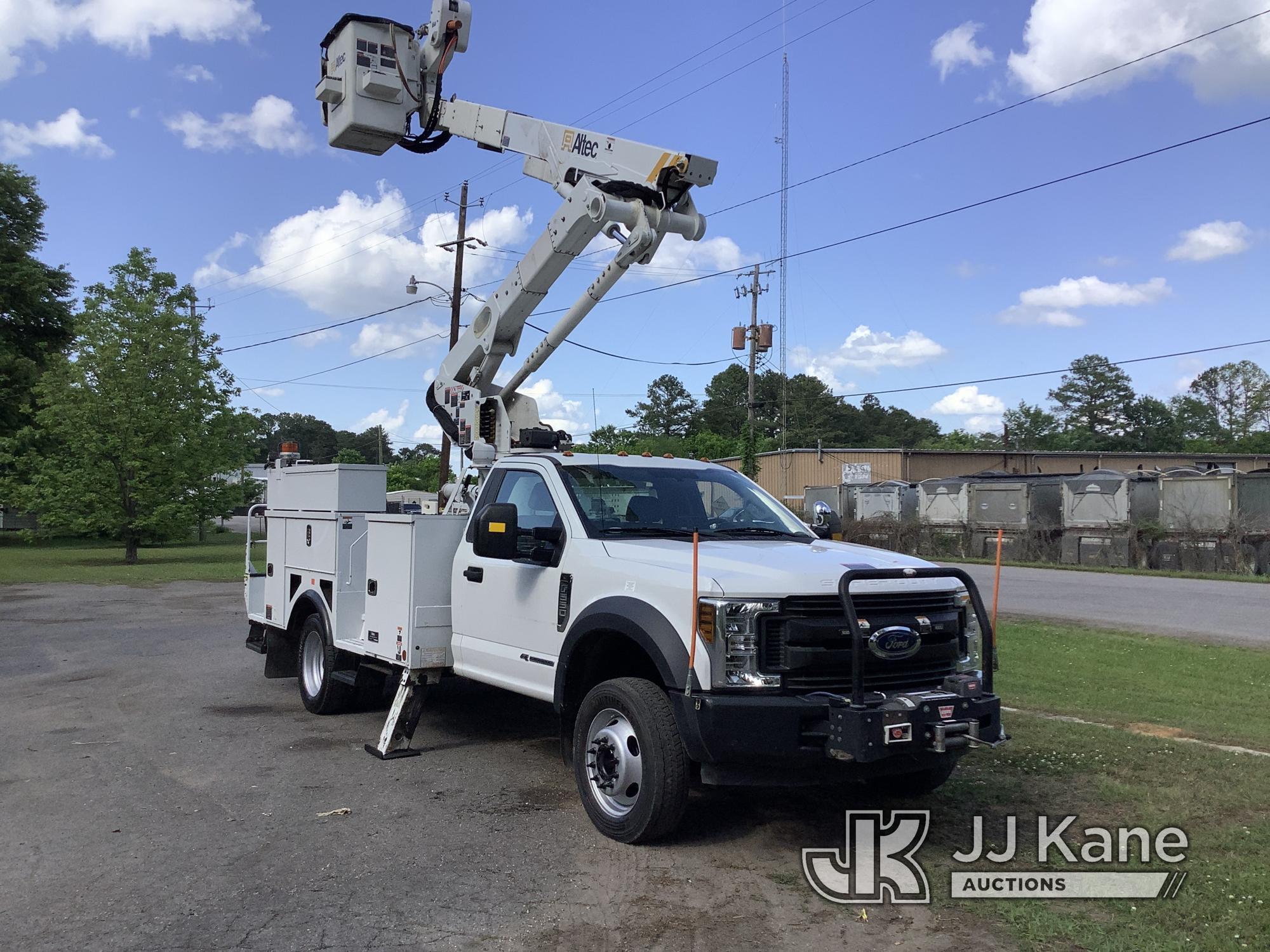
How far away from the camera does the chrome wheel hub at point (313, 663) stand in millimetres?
8648

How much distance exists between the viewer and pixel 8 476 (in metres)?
32.8

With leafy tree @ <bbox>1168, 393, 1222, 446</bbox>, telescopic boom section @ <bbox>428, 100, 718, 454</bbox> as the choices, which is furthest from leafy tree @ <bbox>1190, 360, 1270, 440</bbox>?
telescopic boom section @ <bbox>428, 100, 718, 454</bbox>

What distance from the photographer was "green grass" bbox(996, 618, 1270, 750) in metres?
8.37

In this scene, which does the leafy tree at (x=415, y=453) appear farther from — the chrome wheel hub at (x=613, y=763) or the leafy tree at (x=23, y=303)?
the chrome wheel hub at (x=613, y=763)

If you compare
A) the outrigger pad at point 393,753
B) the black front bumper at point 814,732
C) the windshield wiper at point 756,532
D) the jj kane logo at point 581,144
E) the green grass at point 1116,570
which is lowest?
the outrigger pad at point 393,753

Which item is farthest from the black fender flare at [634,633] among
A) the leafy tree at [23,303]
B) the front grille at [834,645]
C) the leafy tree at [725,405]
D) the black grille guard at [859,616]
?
the leafy tree at [725,405]

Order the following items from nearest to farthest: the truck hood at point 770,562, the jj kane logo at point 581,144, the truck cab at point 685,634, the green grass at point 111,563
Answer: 1. the truck cab at point 685,634
2. the truck hood at point 770,562
3. the jj kane logo at point 581,144
4. the green grass at point 111,563

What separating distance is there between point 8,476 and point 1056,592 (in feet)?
102

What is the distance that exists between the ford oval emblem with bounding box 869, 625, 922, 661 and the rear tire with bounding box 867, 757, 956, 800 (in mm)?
1135

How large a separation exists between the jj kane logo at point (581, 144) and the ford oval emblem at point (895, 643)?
217 inches

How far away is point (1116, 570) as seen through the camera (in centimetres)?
2764

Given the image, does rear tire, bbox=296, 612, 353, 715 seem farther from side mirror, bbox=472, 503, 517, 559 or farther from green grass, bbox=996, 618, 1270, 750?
green grass, bbox=996, 618, 1270, 750

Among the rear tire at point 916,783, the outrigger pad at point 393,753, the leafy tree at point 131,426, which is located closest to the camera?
the rear tire at point 916,783

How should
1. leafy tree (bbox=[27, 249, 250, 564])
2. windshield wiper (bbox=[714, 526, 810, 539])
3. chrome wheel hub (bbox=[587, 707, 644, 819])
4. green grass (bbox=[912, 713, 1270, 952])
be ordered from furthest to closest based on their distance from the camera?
leafy tree (bbox=[27, 249, 250, 564])
windshield wiper (bbox=[714, 526, 810, 539])
chrome wheel hub (bbox=[587, 707, 644, 819])
green grass (bbox=[912, 713, 1270, 952])
